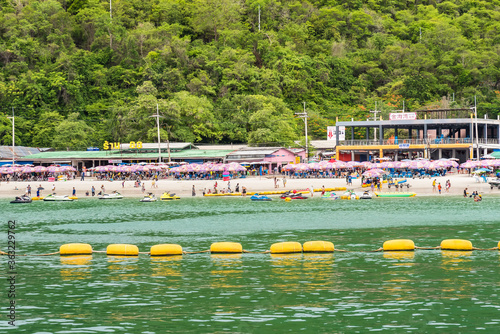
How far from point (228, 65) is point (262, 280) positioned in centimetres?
11712

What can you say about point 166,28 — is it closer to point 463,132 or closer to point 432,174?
point 463,132

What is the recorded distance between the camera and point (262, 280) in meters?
31.2

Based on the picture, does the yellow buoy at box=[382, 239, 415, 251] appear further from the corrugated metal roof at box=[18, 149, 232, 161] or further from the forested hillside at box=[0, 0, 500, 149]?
the forested hillside at box=[0, 0, 500, 149]

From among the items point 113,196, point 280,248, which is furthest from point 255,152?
point 280,248

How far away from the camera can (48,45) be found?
154 m

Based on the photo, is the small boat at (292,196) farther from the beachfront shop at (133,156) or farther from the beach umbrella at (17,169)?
the beach umbrella at (17,169)

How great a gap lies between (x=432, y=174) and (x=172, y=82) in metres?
68.0

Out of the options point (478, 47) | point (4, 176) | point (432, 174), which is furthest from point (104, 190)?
point (478, 47)

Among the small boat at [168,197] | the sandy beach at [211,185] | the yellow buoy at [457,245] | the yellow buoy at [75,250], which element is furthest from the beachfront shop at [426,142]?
the yellow buoy at [75,250]

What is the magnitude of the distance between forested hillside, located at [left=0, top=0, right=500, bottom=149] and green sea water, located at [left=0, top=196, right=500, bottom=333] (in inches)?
2447

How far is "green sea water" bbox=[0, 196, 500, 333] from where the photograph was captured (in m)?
23.9

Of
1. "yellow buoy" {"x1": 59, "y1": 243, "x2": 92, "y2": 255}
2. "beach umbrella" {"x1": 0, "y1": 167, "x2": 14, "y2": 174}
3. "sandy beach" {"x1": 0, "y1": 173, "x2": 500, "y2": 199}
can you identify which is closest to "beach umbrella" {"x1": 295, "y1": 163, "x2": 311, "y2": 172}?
"sandy beach" {"x1": 0, "y1": 173, "x2": 500, "y2": 199}

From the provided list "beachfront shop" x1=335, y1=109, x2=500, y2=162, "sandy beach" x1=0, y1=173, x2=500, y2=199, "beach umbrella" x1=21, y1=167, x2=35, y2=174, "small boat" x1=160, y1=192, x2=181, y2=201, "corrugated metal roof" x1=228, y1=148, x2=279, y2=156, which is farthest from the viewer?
"beachfront shop" x1=335, y1=109, x2=500, y2=162

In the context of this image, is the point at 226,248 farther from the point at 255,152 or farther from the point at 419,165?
the point at 255,152
